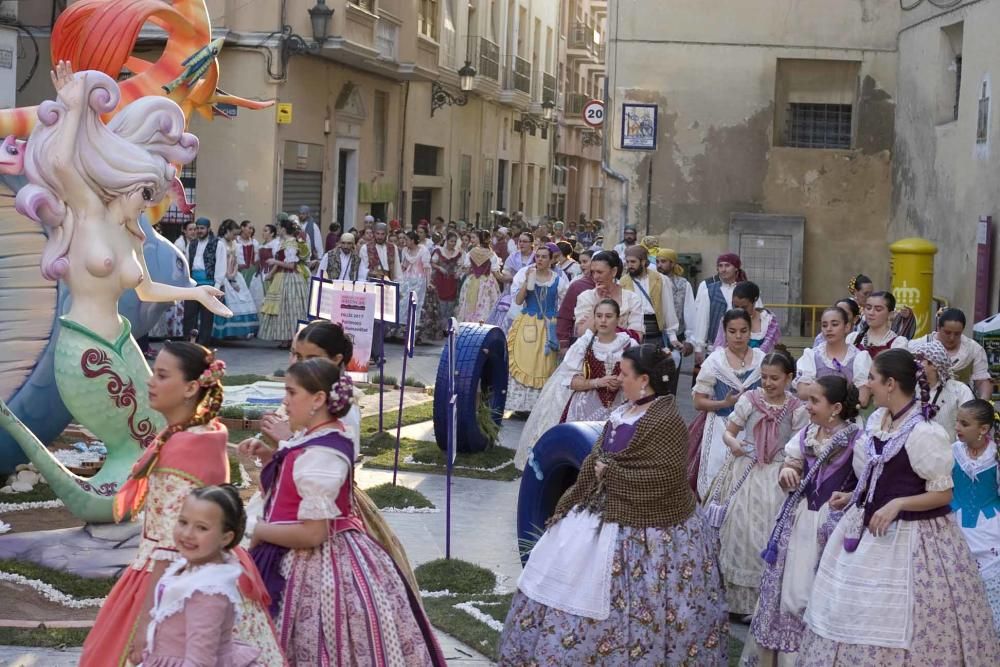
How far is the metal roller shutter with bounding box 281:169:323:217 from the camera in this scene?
25.2 m

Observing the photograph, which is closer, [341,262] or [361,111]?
[341,262]

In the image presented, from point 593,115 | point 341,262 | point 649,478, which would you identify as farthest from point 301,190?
point 649,478

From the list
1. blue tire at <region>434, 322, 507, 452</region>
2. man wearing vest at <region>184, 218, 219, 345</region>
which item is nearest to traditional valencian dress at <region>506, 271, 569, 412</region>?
blue tire at <region>434, 322, 507, 452</region>

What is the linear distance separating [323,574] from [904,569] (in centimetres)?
229

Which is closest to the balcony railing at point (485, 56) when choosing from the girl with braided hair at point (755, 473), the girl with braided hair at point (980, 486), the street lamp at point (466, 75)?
the street lamp at point (466, 75)

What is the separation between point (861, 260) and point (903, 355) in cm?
1427

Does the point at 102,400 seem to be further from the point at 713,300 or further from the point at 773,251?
the point at 773,251

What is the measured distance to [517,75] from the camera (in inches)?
1619

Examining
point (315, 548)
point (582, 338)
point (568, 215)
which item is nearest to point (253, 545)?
point (315, 548)

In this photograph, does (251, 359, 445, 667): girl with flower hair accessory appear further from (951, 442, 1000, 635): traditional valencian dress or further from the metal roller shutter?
the metal roller shutter

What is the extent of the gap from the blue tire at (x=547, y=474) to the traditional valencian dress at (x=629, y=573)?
3.85ft

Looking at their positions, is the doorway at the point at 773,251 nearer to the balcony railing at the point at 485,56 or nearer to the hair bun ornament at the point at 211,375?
the hair bun ornament at the point at 211,375

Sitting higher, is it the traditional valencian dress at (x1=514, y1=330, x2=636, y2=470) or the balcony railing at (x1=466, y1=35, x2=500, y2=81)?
Answer: the balcony railing at (x1=466, y1=35, x2=500, y2=81)

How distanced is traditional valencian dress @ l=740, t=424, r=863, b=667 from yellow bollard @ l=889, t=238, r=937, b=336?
31.5 ft
